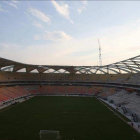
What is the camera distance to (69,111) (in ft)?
143

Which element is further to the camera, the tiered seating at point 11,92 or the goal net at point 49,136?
the tiered seating at point 11,92

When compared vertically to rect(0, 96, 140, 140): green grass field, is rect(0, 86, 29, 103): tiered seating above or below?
above

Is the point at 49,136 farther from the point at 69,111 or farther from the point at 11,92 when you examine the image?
the point at 11,92

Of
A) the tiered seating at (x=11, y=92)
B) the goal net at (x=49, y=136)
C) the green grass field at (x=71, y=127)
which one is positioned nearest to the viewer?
the goal net at (x=49, y=136)

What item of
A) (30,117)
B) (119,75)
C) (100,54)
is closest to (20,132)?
(30,117)

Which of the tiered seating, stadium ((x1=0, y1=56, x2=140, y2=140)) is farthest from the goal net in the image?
the tiered seating

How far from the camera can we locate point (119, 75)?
85.7 meters

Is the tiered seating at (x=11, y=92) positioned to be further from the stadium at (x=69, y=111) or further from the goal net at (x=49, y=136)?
the goal net at (x=49, y=136)

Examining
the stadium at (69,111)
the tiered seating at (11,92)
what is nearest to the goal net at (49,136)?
the stadium at (69,111)

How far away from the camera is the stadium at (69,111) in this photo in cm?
2705

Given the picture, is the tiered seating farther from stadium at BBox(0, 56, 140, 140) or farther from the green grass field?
the green grass field

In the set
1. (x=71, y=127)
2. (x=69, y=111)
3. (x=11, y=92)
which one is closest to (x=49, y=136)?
(x=71, y=127)

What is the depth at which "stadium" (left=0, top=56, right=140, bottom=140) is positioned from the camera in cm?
2705

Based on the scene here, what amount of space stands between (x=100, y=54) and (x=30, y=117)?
79027 millimetres
